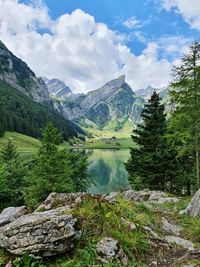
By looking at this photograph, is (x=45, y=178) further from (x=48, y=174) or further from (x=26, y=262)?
(x=26, y=262)

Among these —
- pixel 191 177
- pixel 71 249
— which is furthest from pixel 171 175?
pixel 71 249

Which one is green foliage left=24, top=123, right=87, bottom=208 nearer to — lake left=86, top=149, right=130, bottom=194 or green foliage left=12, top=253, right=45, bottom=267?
lake left=86, top=149, right=130, bottom=194

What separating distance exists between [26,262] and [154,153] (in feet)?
90.3

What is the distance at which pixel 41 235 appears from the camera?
7.91 meters

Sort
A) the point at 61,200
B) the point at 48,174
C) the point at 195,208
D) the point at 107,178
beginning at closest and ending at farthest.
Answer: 1. the point at 61,200
2. the point at 195,208
3. the point at 48,174
4. the point at 107,178

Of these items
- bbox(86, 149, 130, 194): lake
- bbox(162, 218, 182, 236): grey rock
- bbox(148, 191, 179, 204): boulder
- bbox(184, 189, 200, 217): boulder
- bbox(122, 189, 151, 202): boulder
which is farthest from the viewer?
bbox(86, 149, 130, 194): lake

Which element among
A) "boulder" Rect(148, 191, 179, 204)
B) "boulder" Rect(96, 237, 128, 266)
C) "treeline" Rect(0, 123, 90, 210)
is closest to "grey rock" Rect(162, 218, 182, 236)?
"boulder" Rect(96, 237, 128, 266)

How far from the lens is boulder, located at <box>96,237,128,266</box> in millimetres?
7852

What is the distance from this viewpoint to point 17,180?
37.6 meters

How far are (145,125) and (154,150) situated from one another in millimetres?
3175

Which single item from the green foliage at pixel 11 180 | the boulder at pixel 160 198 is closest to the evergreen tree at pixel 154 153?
the boulder at pixel 160 198

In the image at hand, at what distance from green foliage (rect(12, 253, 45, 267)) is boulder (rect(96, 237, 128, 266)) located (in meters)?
1.49

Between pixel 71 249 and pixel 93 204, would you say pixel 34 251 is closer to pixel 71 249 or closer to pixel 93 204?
pixel 71 249

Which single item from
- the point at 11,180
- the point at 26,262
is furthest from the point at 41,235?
the point at 11,180
